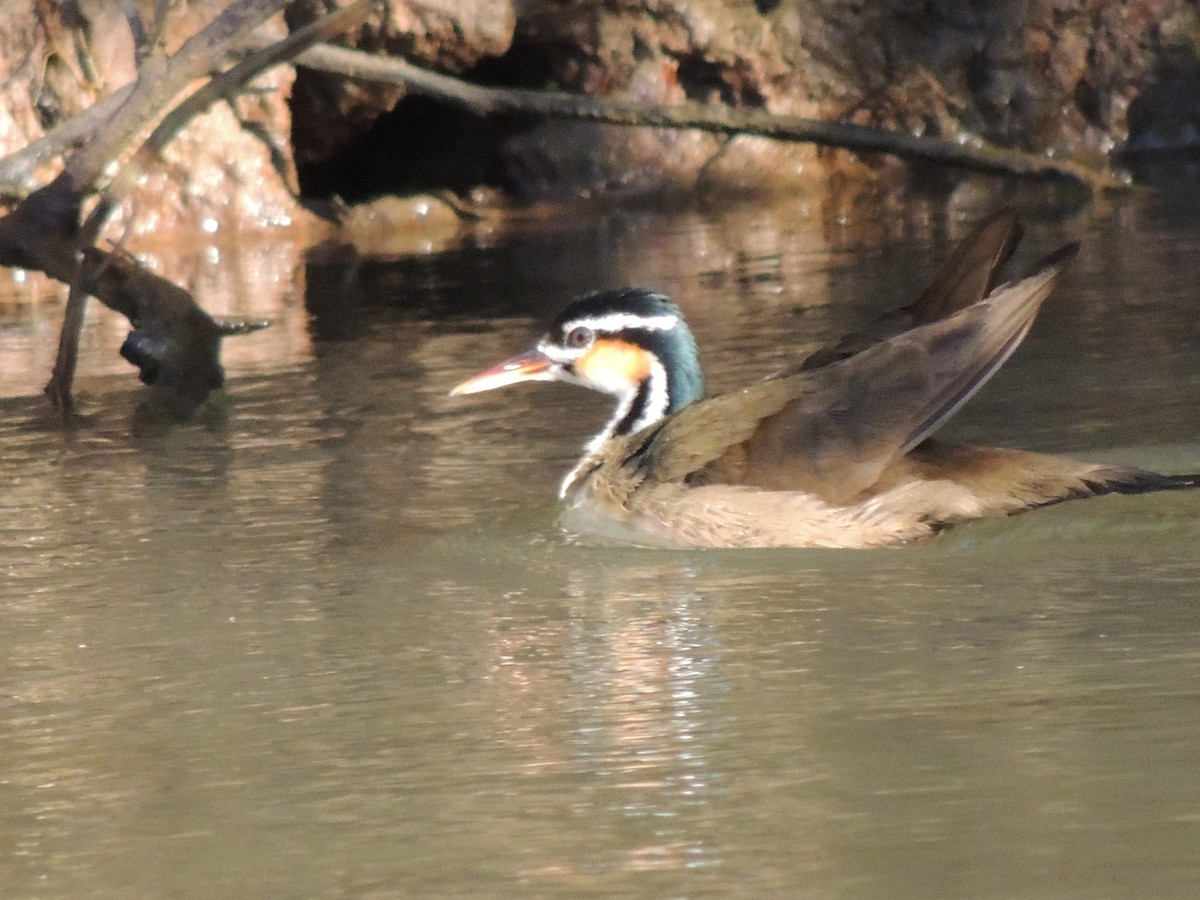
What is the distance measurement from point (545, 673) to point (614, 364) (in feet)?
8.84

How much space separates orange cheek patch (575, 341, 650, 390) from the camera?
7.44 metres

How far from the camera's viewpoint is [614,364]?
751 centimetres

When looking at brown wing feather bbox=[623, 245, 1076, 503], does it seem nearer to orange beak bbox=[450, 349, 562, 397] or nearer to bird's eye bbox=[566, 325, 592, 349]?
bird's eye bbox=[566, 325, 592, 349]

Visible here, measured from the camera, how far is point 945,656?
482cm

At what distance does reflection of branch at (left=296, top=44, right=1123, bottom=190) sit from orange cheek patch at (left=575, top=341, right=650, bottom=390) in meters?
2.41

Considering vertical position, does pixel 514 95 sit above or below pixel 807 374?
above

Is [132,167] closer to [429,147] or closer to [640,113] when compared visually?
[640,113]

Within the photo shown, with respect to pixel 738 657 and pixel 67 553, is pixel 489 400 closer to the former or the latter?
pixel 67 553

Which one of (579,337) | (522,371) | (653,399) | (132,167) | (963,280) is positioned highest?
(132,167)

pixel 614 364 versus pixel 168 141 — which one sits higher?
pixel 168 141

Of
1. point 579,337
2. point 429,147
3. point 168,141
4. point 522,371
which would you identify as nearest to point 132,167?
point 168,141

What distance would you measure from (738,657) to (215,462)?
335cm

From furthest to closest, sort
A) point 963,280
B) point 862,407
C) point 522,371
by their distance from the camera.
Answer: point 522,371
point 963,280
point 862,407

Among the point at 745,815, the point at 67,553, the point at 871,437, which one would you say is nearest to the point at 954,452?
the point at 871,437
